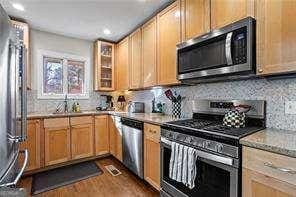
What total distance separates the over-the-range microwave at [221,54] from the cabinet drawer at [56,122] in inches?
81.6

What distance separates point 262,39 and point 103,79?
3103 mm

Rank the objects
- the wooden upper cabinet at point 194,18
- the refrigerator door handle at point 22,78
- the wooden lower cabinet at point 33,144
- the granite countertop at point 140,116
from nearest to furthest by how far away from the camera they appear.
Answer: the refrigerator door handle at point 22,78
the wooden upper cabinet at point 194,18
the granite countertop at point 140,116
the wooden lower cabinet at point 33,144

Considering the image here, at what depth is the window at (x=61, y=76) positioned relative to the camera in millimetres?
3471

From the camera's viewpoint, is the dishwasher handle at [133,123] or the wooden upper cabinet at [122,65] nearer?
the dishwasher handle at [133,123]

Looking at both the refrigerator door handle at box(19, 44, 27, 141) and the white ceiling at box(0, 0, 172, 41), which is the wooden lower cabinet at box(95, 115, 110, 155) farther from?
the refrigerator door handle at box(19, 44, 27, 141)

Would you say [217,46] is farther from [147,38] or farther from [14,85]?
[14,85]

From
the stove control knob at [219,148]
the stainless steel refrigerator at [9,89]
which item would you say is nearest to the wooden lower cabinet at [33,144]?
the stainless steel refrigerator at [9,89]

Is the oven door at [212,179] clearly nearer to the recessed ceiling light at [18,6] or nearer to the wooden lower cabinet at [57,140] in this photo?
the wooden lower cabinet at [57,140]

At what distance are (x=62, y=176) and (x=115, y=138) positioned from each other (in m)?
1.00

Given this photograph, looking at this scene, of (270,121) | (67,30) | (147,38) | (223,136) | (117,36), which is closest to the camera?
(223,136)

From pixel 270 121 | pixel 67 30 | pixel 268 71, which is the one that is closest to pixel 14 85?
pixel 268 71

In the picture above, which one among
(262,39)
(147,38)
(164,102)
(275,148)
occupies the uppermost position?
(147,38)

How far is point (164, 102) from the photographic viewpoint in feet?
9.58

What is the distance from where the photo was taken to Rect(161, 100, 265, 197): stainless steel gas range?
128 cm
